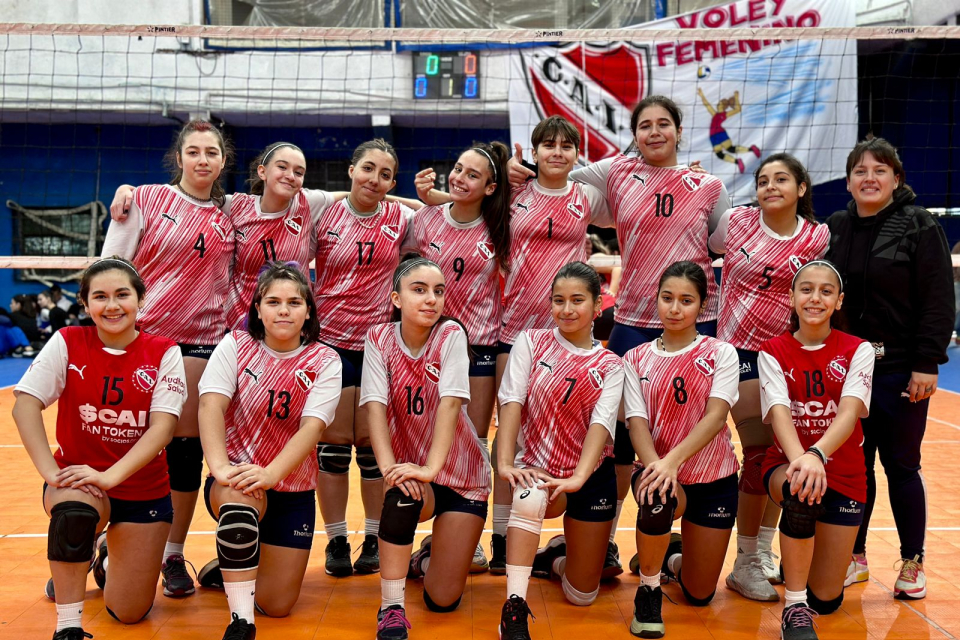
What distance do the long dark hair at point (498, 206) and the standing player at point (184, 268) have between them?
1.10 m

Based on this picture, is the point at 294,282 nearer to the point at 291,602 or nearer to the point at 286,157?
the point at 286,157

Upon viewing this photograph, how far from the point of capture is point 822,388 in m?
3.19

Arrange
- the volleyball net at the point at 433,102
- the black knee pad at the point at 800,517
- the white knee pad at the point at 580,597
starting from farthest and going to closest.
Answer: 1. the volleyball net at the point at 433,102
2. the white knee pad at the point at 580,597
3. the black knee pad at the point at 800,517

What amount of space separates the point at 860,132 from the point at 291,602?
11.4 meters

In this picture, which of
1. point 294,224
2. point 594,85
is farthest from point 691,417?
point 594,85

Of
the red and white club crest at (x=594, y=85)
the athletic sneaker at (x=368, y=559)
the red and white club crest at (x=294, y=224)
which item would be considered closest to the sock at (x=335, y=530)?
the athletic sneaker at (x=368, y=559)

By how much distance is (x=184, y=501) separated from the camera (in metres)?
3.50

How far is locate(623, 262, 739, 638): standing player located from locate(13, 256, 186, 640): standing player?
5.71ft

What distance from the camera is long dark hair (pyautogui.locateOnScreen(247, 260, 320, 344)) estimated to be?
3.17 m

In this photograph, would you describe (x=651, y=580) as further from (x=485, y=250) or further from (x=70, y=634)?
(x=70, y=634)

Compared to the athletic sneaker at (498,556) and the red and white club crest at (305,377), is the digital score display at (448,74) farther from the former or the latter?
the red and white club crest at (305,377)

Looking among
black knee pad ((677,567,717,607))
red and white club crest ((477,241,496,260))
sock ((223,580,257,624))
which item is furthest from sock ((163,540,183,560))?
black knee pad ((677,567,717,607))

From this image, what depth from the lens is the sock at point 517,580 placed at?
2.97m

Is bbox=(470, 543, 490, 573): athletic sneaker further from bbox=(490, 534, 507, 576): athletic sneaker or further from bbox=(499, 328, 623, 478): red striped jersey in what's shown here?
bbox=(499, 328, 623, 478): red striped jersey
